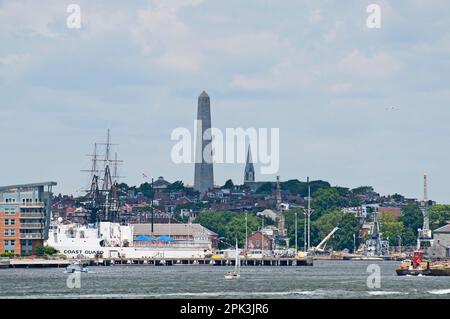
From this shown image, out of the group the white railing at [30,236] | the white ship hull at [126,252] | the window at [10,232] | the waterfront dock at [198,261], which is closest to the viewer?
the window at [10,232]

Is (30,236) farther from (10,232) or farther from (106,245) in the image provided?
(106,245)

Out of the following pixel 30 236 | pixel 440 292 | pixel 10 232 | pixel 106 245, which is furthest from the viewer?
pixel 106 245

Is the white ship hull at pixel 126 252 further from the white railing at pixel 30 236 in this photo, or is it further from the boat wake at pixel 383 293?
the boat wake at pixel 383 293

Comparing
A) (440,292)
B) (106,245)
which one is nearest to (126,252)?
(106,245)

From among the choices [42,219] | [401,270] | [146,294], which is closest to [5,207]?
[42,219]

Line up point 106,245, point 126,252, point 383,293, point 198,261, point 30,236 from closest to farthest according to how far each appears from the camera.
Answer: point 383,293 < point 30,236 < point 126,252 < point 106,245 < point 198,261

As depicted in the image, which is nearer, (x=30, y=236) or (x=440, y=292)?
(x=440, y=292)

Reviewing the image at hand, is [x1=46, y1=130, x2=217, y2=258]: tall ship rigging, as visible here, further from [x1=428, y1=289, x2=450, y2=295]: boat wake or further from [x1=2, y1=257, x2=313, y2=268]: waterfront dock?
[x1=428, y1=289, x2=450, y2=295]: boat wake

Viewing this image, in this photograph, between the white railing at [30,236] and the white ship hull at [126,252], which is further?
the white ship hull at [126,252]

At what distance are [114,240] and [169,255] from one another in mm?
6802

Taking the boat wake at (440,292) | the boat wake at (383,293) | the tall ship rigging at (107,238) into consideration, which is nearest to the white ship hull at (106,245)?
the tall ship rigging at (107,238)

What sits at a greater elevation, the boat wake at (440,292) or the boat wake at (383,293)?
the boat wake at (383,293)

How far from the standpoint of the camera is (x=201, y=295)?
67750 millimetres
